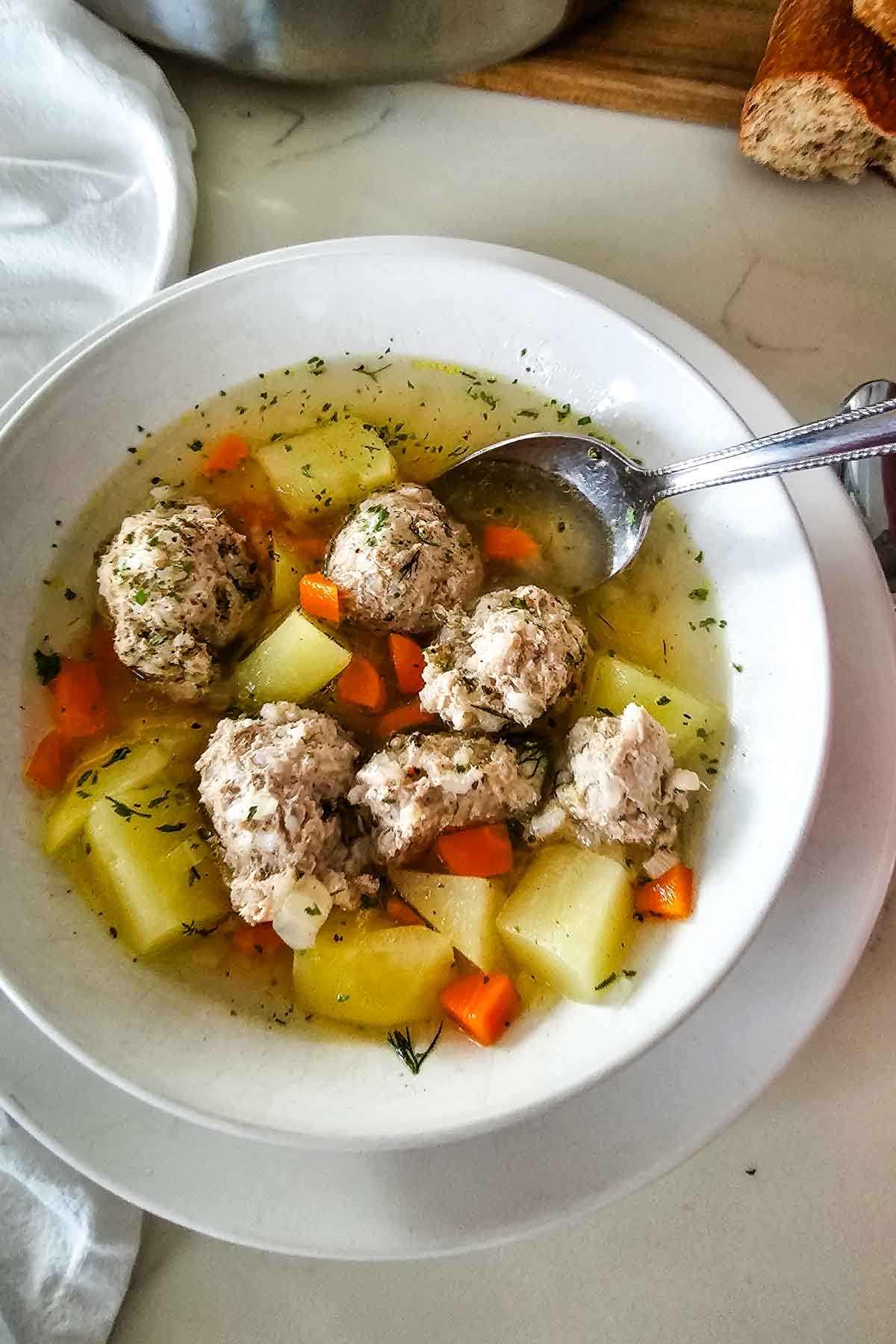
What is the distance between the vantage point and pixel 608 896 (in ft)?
5.87

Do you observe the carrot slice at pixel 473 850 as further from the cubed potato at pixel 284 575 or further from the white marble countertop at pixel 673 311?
the white marble countertop at pixel 673 311

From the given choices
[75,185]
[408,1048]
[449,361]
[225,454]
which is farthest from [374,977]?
[75,185]

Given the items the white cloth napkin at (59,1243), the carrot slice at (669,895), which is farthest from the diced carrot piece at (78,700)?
the carrot slice at (669,895)

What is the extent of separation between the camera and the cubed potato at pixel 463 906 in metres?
1.83

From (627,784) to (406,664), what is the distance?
1.78ft

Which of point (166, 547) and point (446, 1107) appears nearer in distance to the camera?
point (446, 1107)

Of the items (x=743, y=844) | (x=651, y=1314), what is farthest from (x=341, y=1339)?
(x=743, y=844)

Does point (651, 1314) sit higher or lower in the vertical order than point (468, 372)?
lower

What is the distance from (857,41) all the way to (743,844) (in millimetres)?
1750

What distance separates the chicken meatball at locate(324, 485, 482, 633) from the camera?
199 centimetres

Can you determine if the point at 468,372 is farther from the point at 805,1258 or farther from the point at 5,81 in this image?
the point at 805,1258

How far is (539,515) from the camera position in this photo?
2.18 m

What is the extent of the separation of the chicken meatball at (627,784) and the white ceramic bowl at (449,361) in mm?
86

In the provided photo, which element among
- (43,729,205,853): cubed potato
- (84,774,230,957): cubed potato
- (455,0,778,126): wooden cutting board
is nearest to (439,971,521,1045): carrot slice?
(84,774,230,957): cubed potato
